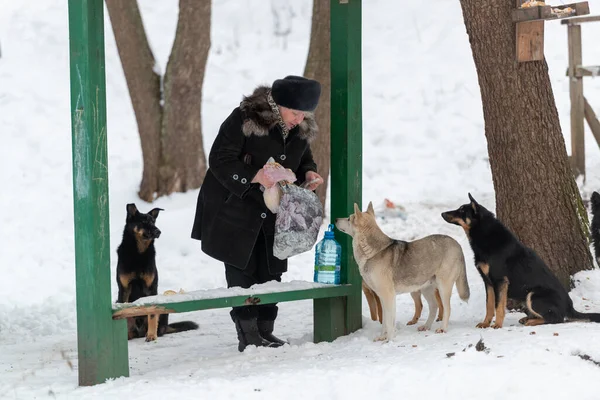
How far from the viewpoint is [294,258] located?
10.7 metres

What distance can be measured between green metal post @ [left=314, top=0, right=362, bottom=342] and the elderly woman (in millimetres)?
345

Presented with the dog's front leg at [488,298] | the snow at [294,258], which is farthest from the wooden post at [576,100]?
the dog's front leg at [488,298]

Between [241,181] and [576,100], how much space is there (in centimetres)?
837

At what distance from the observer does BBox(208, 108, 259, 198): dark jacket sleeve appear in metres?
6.16

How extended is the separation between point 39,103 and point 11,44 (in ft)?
9.34

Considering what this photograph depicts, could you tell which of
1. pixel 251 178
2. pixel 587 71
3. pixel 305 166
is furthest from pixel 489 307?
pixel 587 71

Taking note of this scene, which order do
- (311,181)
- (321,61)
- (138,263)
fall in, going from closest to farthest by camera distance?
1. (311,181)
2. (138,263)
3. (321,61)

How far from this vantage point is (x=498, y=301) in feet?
21.1

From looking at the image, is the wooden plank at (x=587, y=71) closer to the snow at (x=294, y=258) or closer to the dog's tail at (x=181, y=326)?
the snow at (x=294, y=258)

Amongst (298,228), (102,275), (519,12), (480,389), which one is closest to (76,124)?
(102,275)

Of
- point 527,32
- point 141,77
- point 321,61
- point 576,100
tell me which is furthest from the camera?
point 576,100

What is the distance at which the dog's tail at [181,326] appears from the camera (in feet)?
25.8

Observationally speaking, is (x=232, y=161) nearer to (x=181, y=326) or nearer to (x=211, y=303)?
(x=211, y=303)

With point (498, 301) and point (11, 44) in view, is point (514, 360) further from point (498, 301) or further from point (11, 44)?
point (11, 44)
